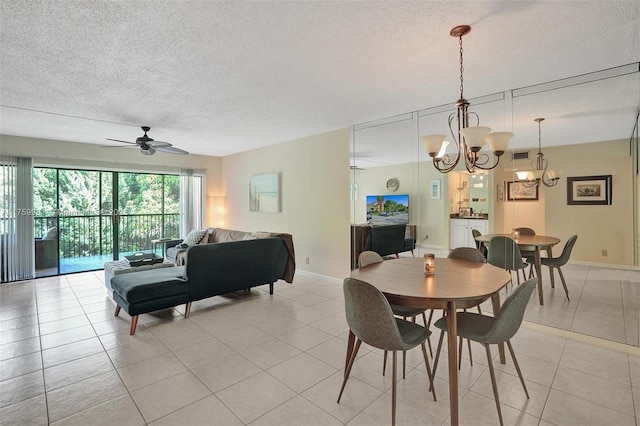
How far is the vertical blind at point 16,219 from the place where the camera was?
17.1 feet

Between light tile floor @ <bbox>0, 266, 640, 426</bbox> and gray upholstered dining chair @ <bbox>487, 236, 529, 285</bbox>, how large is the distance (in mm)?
466

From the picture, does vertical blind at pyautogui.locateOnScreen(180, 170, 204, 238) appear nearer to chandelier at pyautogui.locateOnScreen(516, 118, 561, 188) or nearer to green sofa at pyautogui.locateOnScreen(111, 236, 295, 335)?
green sofa at pyautogui.locateOnScreen(111, 236, 295, 335)

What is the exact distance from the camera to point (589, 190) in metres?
3.08

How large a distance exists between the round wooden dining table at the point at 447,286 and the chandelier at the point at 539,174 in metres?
1.43

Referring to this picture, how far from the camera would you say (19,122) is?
4492 millimetres

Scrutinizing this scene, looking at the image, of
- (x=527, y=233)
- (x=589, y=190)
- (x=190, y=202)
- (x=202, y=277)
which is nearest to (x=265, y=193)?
(x=190, y=202)

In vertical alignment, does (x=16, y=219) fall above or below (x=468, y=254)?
above

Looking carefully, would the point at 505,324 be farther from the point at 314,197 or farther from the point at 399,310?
A: the point at 314,197

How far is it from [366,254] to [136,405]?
2007 millimetres

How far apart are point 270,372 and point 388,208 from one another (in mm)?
3074

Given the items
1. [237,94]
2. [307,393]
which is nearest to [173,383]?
[307,393]

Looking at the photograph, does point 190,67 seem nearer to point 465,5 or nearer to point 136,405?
point 465,5

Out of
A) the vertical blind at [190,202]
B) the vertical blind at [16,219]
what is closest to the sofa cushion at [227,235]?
the vertical blind at [190,202]

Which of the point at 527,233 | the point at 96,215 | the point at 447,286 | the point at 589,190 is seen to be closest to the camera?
the point at 447,286
